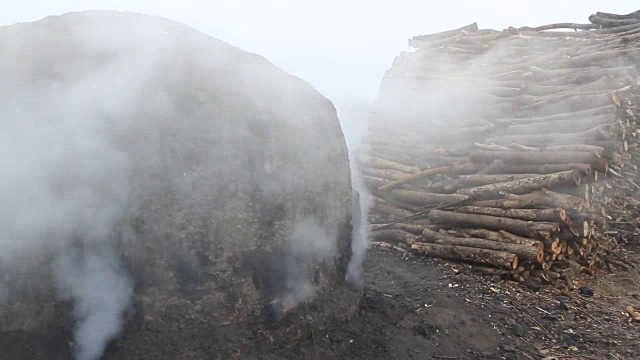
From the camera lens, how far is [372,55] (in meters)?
18.1

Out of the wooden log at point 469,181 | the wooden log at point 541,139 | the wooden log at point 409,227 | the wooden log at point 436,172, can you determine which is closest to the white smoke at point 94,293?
the wooden log at point 409,227

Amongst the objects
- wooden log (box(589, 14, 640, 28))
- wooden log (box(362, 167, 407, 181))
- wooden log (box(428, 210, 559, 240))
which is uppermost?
wooden log (box(589, 14, 640, 28))

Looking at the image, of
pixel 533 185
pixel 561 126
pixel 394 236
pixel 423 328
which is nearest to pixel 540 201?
pixel 533 185

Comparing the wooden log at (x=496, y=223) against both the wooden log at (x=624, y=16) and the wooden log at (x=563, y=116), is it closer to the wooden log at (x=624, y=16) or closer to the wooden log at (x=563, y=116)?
the wooden log at (x=563, y=116)

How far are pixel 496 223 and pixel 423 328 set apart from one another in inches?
77.0

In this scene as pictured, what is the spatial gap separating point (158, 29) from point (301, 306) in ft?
7.76

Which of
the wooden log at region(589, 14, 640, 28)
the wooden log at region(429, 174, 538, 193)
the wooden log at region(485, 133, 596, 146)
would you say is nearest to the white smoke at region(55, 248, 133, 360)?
the wooden log at region(429, 174, 538, 193)

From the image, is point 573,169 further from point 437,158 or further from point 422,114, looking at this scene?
point 422,114

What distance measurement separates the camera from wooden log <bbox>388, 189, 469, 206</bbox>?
22.0 feet

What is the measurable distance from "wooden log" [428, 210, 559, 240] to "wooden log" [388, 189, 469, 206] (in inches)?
9.4

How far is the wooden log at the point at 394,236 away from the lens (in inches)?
261

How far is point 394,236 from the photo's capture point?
6789mm

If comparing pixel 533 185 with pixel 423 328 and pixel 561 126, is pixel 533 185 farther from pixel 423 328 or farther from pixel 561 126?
pixel 423 328

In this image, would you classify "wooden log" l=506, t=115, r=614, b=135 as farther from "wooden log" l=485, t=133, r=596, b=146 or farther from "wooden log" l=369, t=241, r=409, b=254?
"wooden log" l=369, t=241, r=409, b=254
